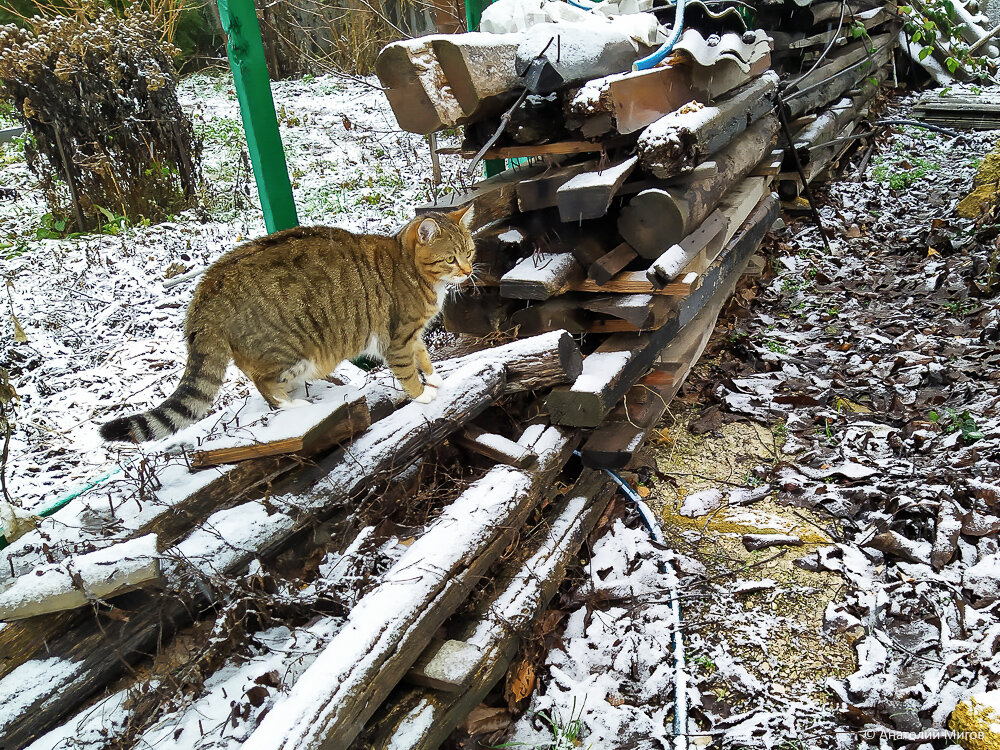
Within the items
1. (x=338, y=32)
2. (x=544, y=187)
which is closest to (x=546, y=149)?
(x=544, y=187)

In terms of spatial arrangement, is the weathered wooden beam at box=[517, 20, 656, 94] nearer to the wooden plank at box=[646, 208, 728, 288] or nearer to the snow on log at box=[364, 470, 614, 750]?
the wooden plank at box=[646, 208, 728, 288]

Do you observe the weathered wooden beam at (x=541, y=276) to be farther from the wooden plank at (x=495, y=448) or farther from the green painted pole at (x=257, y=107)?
the green painted pole at (x=257, y=107)

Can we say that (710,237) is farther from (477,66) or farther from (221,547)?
(221,547)

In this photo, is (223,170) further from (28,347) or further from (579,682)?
(579,682)

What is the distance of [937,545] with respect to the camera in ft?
11.0

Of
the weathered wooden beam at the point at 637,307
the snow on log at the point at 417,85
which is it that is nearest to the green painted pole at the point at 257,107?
the snow on log at the point at 417,85

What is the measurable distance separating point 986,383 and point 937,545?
1.81m

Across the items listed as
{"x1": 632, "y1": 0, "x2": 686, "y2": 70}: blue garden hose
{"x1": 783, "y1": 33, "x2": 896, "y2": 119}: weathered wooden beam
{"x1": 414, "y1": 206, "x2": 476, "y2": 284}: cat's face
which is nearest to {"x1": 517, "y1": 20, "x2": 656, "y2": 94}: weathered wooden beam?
{"x1": 632, "y1": 0, "x2": 686, "y2": 70}: blue garden hose

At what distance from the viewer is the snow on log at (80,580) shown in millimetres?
2109

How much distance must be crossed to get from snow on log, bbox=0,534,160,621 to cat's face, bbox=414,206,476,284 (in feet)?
6.24

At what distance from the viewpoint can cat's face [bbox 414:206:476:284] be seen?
3504 mm

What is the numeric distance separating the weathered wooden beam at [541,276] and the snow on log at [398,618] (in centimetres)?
110

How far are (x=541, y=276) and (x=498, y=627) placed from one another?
193 centimetres

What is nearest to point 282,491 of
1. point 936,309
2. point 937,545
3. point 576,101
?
point 576,101
